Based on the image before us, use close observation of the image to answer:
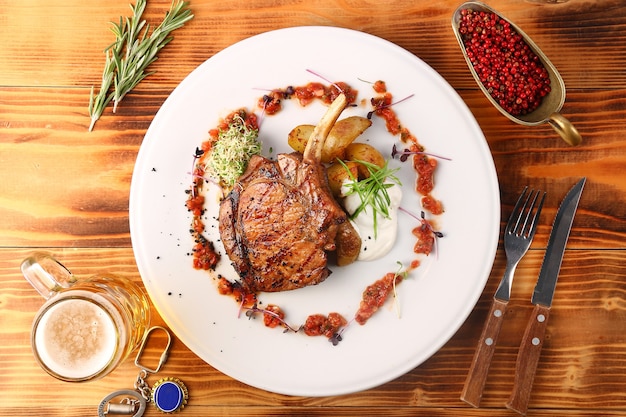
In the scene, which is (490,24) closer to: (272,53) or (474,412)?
(272,53)

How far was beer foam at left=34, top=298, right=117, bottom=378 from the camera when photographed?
9.35ft

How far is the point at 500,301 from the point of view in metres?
3.19

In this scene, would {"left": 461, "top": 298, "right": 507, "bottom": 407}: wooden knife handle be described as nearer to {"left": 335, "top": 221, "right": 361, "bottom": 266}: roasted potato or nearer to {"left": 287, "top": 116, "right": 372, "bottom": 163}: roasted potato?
{"left": 335, "top": 221, "right": 361, "bottom": 266}: roasted potato

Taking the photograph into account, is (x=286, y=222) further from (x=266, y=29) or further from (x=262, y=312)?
(x=266, y=29)

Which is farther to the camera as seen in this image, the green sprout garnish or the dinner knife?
the dinner knife

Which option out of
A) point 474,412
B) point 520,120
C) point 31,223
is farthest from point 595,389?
point 31,223

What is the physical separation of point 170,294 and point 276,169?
3.13 feet

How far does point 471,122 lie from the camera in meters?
3.08

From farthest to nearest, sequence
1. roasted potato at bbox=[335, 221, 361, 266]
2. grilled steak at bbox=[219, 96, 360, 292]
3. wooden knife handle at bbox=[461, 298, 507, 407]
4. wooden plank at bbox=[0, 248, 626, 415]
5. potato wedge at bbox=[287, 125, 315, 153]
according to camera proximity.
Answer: wooden plank at bbox=[0, 248, 626, 415] < wooden knife handle at bbox=[461, 298, 507, 407] < potato wedge at bbox=[287, 125, 315, 153] < roasted potato at bbox=[335, 221, 361, 266] < grilled steak at bbox=[219, 96, 360, 292]

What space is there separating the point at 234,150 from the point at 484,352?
6.00 ft

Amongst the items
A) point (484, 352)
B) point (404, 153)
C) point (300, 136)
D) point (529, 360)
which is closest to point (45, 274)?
point (300, 136)

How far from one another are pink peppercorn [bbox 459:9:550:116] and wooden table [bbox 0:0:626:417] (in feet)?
0.62

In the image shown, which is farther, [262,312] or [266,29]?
[266,29]

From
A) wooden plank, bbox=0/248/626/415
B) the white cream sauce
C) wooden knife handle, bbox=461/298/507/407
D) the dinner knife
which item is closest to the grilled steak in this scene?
the white cream sauce
